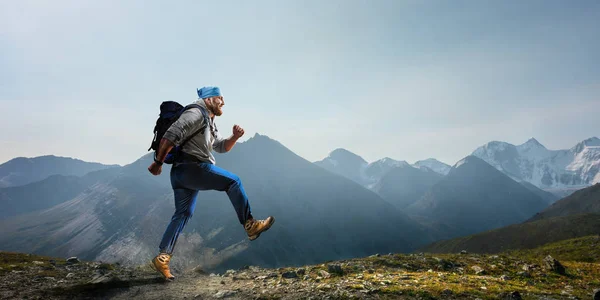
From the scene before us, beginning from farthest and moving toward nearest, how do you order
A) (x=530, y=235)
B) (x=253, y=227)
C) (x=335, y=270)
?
(x=530, y=235) < (x=335, y=270) < (x=253, y=227)

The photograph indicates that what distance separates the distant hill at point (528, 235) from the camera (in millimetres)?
138250

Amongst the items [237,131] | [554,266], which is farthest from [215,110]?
[554,266]

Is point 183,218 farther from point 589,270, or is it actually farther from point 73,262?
point 589,270

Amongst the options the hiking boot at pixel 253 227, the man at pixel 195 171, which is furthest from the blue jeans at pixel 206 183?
the hiking boot at pixel 253 227

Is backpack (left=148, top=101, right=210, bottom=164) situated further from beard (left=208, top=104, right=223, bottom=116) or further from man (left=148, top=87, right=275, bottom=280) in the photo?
beard (left=208, top=104, right=223, bottom=116)

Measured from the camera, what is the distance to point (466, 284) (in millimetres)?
9766

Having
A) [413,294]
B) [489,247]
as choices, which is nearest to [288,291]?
[413,294]

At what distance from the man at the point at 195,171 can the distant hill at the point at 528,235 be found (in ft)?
540

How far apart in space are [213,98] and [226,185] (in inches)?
91.1

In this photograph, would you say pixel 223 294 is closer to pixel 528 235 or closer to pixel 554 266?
pixel 554 266

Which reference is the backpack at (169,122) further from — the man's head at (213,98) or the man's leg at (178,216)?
the man's leg at (178,216)

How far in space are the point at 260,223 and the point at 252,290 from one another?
2.89 metres

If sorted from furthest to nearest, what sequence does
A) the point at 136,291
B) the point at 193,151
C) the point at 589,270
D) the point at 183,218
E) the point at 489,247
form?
the point at 489,247 → the point at 589,270 → the point at 136,291 → the point at 183,218 → the point at 193,151

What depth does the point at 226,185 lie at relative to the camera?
708cm
